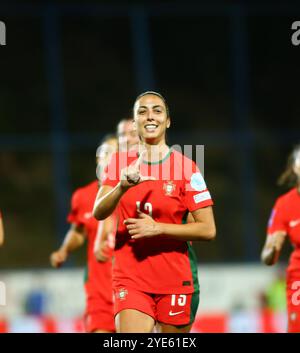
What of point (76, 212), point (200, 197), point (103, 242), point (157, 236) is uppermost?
point (200, 197)

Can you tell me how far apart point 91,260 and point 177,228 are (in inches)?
95.2

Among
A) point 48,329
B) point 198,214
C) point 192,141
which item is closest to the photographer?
point 198,214

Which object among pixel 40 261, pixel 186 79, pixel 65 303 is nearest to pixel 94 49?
pixel 186 79

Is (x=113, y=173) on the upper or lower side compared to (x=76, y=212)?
upper

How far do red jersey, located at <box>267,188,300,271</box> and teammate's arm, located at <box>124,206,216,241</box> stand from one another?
125 centimetres

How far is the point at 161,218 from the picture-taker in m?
5.57

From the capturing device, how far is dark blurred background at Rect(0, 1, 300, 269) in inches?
655

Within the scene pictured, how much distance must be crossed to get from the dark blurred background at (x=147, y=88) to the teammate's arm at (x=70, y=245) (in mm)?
6750

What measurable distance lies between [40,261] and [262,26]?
22.8 ft

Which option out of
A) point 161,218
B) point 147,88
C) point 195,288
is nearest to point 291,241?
point 195,288

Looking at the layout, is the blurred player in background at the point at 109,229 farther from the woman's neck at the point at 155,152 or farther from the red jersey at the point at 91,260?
the woman's neck at the point at 155,152

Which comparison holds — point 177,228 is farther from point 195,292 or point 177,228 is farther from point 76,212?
point 76,212
